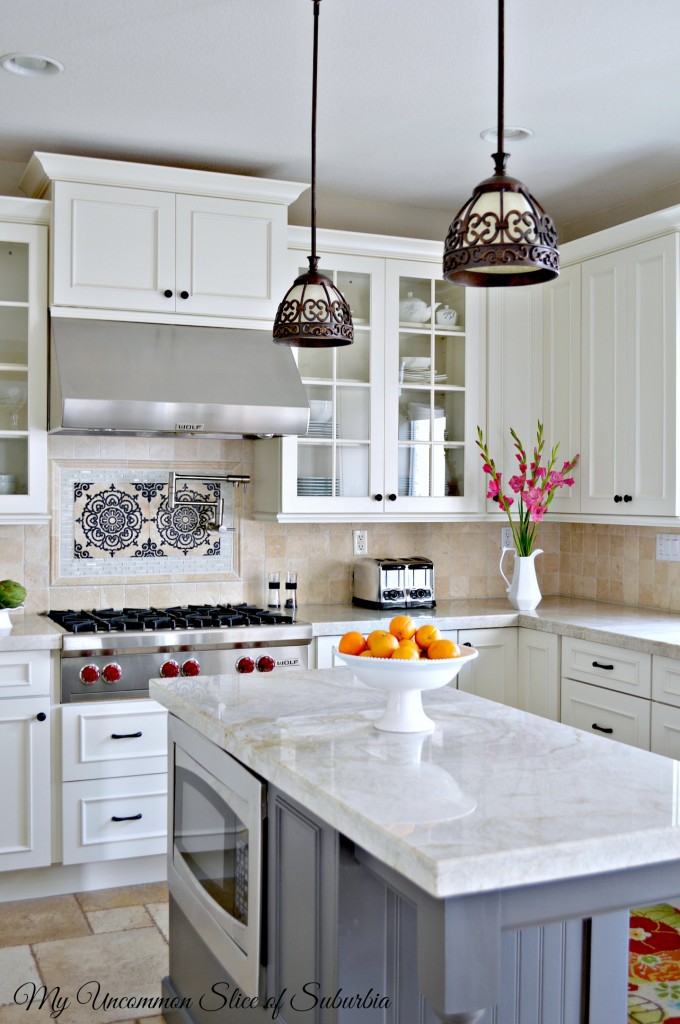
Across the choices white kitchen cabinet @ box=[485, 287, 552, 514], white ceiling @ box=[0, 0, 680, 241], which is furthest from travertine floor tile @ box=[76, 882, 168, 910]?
white ceiling @ box=[0, 0, 680, 241]

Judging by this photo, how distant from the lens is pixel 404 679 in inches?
77.4

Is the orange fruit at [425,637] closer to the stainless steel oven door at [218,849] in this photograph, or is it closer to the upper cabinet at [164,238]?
the stainless steel oven door at [218,849]

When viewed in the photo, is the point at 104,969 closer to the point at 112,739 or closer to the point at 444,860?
the point at 112,739

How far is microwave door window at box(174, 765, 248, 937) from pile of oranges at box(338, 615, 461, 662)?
17.4 inches

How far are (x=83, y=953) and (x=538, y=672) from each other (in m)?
2.00

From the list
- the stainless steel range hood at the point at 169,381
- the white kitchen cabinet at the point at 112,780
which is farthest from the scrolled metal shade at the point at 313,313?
the white kitchen cabinet at the point at 112,780

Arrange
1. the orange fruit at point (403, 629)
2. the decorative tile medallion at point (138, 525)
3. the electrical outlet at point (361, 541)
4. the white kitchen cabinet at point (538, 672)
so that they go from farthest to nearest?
1. the electrical outlet at point (361, 541)
2. the decorative tile medallion at point (138, 525)
3. the white kitchen cabinet at point (538, 672)
4. the orange fruit at point (403, 629)

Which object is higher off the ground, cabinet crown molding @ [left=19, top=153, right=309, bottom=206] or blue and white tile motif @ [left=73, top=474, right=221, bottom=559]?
cabinet crown molding @ [left=19, top=153, right=309, bottom=206]

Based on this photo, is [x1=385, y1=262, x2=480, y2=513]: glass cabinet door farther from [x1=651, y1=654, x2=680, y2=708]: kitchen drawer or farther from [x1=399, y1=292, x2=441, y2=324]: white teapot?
[x1=651, y1=654, x2=680, y2=708]: kitchen drawer

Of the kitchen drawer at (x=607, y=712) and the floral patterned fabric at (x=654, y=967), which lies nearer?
the floral patterned fabric at (x=654, y=967)

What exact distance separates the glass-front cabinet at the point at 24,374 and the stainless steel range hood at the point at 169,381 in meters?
0.07

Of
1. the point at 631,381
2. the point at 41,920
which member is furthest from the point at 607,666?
the point at 41,920

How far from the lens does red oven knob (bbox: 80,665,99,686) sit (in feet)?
11.4

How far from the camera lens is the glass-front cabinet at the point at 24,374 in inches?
145
